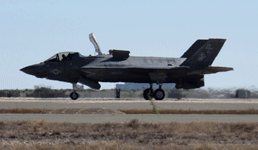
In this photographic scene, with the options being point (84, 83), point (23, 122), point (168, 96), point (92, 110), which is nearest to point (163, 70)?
point (84, 83)

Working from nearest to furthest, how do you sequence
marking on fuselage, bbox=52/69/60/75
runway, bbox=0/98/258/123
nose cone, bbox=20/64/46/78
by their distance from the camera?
runway, bbox=0/98/258/123, marking on fuselage, bbox=52/69/60/75, nose cone, bbox=20/64/46/78

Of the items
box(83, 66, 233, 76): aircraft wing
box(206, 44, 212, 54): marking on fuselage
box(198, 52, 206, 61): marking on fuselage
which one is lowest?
box(83, 66, 233, 76): aircraft wing

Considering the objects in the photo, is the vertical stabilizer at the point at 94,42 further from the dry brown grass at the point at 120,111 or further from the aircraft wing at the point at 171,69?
the dry brown grass at the point at 120,111

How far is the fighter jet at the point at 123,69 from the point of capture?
34719 millimetres

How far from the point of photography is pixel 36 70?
34.9 meters

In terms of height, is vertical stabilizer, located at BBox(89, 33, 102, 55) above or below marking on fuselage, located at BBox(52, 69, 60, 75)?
above

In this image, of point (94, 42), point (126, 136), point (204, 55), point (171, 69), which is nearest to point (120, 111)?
point (126, 136)

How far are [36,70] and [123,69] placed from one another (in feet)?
23.4

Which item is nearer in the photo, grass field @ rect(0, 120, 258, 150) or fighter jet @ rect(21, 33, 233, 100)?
grass field @ rect(0, 120, 258, 150)

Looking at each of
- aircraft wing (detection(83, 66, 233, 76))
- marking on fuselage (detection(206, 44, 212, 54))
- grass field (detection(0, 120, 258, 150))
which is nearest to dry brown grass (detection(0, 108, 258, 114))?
grass field (detection(0, 120, 258, 150))

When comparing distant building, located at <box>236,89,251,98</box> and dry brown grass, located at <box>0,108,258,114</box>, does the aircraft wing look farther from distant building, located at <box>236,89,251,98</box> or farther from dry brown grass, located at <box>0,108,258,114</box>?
dry brown grass, located at <box>0,108,258,114</box>

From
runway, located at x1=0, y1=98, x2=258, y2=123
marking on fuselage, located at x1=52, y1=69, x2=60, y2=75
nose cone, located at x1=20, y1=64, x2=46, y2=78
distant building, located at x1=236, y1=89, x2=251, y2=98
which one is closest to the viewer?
runway, located at x1=0, y1=98, x2=258, y2=123

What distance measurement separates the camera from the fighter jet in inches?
1367

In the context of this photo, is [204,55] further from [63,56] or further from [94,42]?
[63,56]
